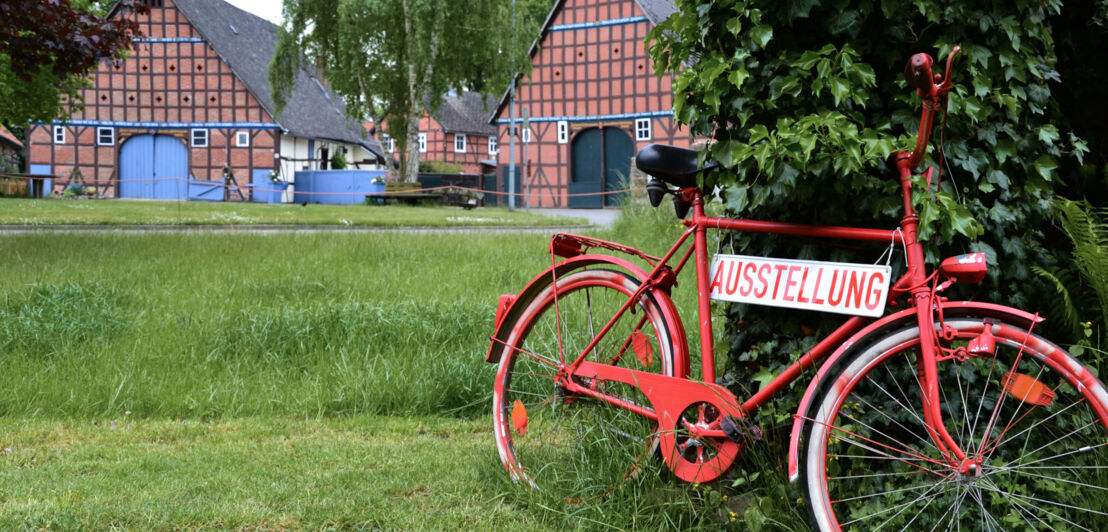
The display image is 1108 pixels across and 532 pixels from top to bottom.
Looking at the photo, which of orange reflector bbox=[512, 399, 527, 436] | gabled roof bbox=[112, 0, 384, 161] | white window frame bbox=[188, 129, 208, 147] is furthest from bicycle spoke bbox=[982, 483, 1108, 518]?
white window frame bbox=[188, 129, 208, 147]

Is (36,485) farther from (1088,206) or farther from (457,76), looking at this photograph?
(457,76)

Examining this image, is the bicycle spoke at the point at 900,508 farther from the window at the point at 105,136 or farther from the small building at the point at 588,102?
the window at the point at 105,136

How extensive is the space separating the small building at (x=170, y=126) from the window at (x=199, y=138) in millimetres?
41

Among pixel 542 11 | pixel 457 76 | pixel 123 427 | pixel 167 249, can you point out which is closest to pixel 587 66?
pixel 457 76

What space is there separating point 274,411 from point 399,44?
104 ft

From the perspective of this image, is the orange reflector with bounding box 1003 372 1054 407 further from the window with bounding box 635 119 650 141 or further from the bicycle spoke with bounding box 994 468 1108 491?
the window with bounding box 635 119 650 141

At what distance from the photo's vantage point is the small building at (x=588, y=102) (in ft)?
117

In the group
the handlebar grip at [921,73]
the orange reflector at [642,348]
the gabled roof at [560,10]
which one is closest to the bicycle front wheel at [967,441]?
the handlebar grip at [921,73]

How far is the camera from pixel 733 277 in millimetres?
2896

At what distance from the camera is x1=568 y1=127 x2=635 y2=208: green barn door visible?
37.2 m

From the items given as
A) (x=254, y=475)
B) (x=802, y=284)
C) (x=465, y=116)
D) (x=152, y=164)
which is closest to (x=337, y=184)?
(x=152, y=164)

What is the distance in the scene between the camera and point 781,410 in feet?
9.84

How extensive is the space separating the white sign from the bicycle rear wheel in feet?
0.91

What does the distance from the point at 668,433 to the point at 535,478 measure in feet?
1.96
